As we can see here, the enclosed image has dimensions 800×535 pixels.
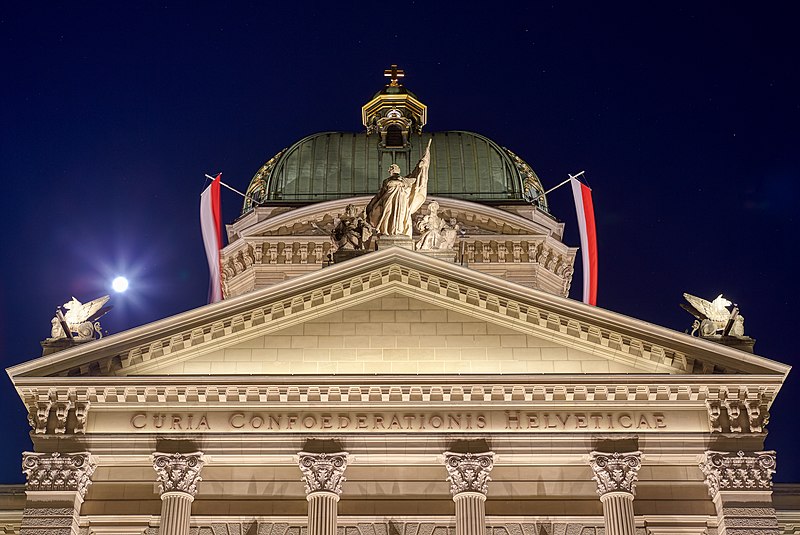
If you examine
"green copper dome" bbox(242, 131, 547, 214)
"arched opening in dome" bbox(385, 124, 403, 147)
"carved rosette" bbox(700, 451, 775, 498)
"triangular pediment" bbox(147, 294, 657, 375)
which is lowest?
"carved rosette" bbox(700, 451, 775, 498)

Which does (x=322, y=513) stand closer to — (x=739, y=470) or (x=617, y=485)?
(x=617, y=485)

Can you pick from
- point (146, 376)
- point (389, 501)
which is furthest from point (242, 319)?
point (389, 501)

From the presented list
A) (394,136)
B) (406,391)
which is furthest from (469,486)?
(394,136)

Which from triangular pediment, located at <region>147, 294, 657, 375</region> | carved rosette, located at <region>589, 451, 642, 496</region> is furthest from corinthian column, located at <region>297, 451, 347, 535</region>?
carved rosette, located at <region>589, 451, 642, 496</region>

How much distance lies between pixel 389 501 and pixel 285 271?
19407 mm

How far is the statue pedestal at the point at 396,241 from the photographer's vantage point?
116ft

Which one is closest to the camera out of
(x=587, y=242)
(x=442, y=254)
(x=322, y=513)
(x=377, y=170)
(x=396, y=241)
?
(x=322, y=513)

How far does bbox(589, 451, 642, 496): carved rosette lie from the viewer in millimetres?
31219

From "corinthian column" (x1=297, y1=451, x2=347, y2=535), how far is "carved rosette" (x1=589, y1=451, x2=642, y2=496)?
5.90m

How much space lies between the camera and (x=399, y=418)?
105 ft

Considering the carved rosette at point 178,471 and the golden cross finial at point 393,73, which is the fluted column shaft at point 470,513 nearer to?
the carved rosette at point 178,471

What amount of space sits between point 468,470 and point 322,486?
3.40 meters

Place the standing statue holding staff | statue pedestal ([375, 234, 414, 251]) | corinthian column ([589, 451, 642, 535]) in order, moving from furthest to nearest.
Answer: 1. the standing statue holding staff
2. statue pedestal ([375, 234, 414, 251])
3. corinthian column ([589, 451, 642, 535])

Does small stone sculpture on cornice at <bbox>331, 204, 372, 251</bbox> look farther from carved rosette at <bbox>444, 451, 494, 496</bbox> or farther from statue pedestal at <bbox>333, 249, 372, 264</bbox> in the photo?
carved rosette at <bbox>444, 451, 494, 496</bbox>
